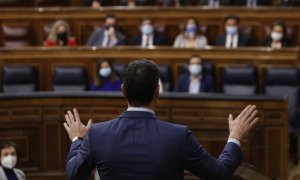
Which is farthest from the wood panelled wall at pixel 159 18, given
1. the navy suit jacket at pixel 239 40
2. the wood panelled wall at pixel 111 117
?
the wood panelled wall at pixel 111 117

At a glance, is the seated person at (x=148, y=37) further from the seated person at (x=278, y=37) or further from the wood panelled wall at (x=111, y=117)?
the wood panelled wall at (x=111, y=117)

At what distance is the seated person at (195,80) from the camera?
209 inches

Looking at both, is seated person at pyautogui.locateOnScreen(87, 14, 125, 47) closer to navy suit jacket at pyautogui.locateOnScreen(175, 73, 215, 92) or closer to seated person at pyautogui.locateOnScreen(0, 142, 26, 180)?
navy suit jacket at pyautogui.locateOnScreen(175, 73, 215, 92)

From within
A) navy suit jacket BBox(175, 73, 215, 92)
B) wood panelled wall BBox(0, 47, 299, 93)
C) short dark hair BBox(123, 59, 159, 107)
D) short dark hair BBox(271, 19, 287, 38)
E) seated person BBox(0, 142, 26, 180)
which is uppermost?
short dark hair BBox(123, 59, 159, 107)

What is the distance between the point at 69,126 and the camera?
201cm

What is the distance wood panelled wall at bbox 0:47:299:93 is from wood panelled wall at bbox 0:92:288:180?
3.37 ft

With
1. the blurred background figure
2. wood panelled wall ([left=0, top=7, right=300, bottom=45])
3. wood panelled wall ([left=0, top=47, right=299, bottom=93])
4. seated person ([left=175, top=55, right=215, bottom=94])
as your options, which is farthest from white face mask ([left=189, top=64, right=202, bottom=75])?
the blurred background figure

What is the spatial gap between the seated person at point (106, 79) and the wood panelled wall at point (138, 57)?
7.5 inches

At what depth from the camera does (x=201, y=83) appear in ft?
17.4

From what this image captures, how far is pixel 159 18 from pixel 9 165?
2969 millimetres

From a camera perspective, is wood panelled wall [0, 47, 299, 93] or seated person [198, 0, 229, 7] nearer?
wood panelled wall [0, 47, 299, 93]

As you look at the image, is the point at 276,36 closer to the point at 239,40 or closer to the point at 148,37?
the point at 239,40

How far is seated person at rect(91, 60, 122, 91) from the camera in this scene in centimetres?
530

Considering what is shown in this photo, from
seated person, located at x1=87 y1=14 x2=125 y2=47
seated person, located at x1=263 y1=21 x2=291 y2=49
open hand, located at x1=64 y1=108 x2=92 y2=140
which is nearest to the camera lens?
open hand, located at x1=64 y1=108 x2=92 y2=140
